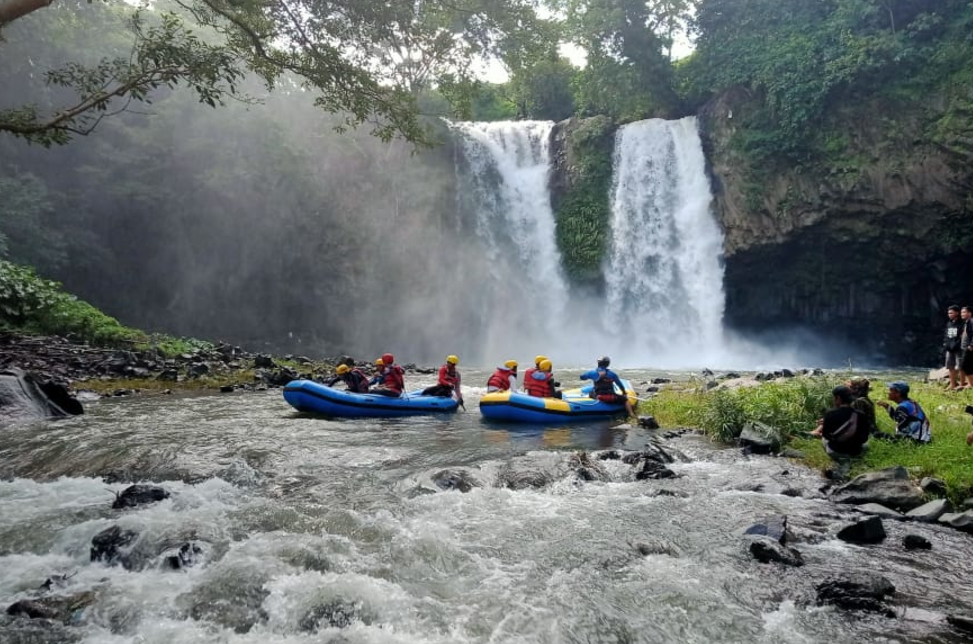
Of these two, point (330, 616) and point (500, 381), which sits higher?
point (500, 381)

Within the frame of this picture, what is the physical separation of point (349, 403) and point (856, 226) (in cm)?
2017

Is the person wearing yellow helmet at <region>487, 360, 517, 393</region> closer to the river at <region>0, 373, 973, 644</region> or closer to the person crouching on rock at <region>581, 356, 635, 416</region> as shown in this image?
the person crouching on rock at <region>581, 356, 635, 416</region>

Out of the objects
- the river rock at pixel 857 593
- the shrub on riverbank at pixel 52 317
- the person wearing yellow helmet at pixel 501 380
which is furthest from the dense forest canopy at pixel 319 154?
the river rock at pixel 857 593

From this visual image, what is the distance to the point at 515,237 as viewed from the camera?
28.9m

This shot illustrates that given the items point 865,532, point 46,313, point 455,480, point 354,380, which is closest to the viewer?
point 865,532

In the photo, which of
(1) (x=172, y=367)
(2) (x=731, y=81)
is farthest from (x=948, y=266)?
(1) (x=172, y=367)

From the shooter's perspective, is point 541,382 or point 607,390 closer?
point 607,390

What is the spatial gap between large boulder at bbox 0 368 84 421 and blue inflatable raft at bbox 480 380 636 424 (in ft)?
23.2

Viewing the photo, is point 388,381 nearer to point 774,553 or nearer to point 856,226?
point 774,553

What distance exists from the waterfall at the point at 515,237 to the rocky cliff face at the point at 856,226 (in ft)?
24.9

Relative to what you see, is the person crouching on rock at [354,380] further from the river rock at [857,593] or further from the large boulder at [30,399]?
the river rock at [857,593]

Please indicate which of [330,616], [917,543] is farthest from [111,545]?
[917,543]

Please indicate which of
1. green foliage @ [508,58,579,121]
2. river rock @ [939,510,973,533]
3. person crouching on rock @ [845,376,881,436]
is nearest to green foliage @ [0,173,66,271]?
green foliage @ [508,58,579,121]

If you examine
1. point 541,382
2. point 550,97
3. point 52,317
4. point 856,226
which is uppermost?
point 550,97
